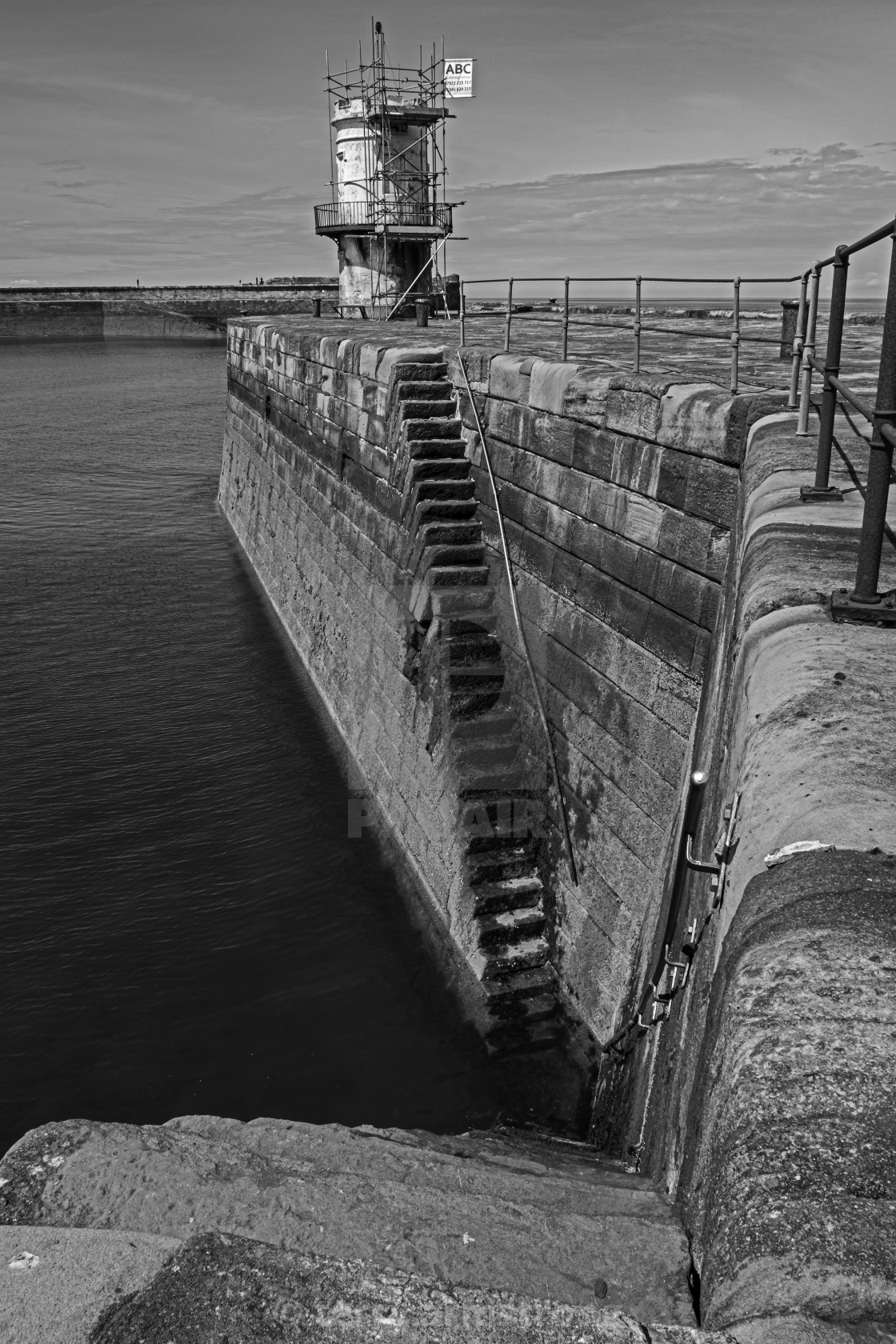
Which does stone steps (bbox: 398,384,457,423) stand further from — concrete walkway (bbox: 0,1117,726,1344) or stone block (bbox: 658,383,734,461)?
concrete walkway (bbox: 0,1117,726,1344)

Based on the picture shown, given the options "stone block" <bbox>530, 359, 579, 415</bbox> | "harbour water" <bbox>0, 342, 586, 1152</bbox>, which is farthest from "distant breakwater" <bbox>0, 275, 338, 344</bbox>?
"stone block" <bbox>530, 359, 579, 415</bbox>

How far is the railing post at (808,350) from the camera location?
4.88 meters

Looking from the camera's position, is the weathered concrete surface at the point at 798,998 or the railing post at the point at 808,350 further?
the railing post at the point at 808,350

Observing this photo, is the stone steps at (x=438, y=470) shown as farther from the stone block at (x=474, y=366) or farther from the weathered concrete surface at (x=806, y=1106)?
the weathered concrete surface at (x=806, y=1106)

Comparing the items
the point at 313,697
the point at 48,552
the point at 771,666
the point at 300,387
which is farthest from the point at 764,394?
the point at 48,552

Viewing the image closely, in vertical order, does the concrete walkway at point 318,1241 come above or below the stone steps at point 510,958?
above

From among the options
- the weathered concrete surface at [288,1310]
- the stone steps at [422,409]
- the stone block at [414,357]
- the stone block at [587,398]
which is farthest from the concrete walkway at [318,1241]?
the stone block at [414,357]

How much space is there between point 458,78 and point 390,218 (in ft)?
10.4

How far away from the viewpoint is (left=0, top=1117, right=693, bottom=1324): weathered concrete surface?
97.2 inches

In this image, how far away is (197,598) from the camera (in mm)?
20047

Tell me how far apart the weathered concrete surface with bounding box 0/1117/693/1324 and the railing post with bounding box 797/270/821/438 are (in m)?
3.74

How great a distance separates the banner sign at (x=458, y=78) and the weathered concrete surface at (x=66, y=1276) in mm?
24320

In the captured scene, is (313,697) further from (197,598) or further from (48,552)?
(48,552)

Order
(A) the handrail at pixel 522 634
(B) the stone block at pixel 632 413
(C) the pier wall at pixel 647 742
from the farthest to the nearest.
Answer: (A) the handrail at pixel 522 634, (B) the stone block at pixel 632 413, (C) the pier wall at pixel 647 742
